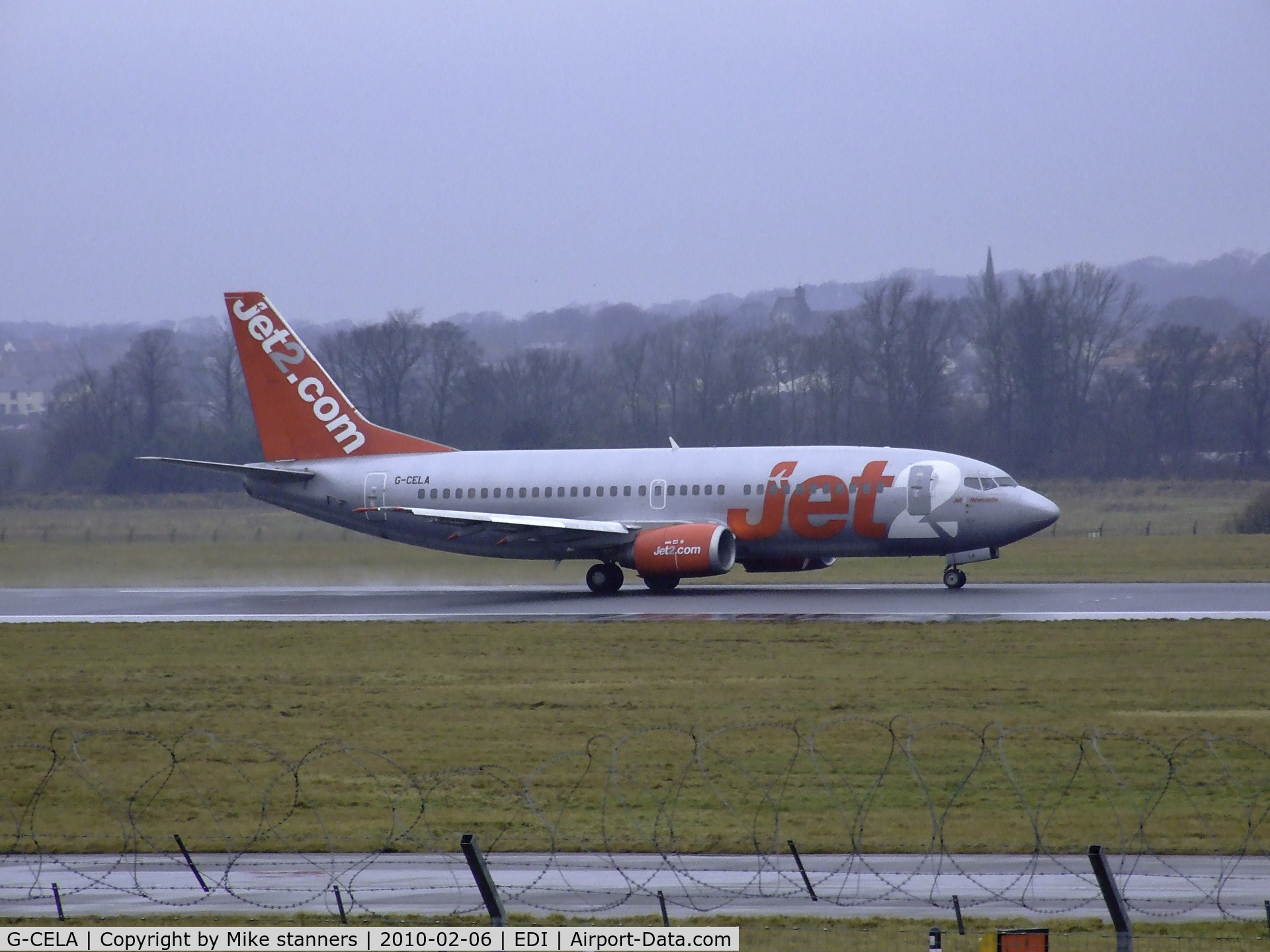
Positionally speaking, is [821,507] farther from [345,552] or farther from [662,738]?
[662,738]

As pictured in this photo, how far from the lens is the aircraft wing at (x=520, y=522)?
132 ft

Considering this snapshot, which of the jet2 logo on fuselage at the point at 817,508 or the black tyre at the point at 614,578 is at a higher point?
the jet2 logo on fuselage at the point at 817,508

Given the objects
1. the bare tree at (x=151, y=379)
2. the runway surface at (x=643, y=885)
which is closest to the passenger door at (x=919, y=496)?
the runway surface at (x=643, y=885)

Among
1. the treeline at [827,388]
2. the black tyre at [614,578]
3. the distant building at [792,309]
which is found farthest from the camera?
the distant building at [792,309]

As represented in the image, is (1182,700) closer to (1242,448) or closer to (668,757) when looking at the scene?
(668,757)

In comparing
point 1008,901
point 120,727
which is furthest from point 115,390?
point 1008,901

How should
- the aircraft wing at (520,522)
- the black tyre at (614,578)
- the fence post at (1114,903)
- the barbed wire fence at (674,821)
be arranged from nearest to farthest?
the fence post at (1114,903), the barbed wire fence at (674,821), the aircraft wing at (520,522), the black tyre at (614,578)

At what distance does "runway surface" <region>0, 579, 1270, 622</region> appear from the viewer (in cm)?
3356

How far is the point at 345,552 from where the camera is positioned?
52094 millimetres

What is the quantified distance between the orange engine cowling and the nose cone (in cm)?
725

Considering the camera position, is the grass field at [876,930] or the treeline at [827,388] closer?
the grass field at [876,930]

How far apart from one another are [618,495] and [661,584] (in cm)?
280

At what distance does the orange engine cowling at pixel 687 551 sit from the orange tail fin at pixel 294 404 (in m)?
9.20

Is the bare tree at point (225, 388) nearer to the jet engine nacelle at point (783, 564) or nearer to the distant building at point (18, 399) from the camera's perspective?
the distant building at point (18, 399)
